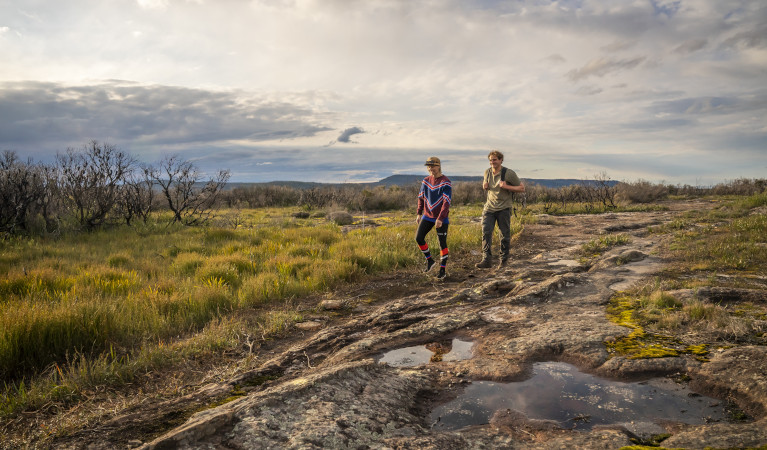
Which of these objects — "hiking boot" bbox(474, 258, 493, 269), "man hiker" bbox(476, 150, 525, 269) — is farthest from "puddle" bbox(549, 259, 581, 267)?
"hiking boot" bbox(474, 258, 493, 269)

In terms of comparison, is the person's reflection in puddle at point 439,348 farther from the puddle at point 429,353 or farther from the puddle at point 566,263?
the puddle at point 566,263

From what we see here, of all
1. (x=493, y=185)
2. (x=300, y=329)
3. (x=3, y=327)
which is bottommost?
(x=300, y=329)

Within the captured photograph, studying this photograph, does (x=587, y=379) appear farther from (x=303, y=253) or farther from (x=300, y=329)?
(x=303, y=253)

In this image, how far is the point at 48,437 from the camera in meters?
2.46

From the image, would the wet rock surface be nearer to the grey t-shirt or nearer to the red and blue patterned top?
the red and blue patterned top

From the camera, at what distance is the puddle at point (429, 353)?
3.72 meters

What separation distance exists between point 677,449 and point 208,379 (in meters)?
3.42

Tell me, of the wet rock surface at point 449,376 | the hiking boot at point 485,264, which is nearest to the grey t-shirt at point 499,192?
the hiking boot at point 485,264

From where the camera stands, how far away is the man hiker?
8.19m

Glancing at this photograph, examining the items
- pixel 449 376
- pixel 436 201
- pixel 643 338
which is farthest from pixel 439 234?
pixel 449 376

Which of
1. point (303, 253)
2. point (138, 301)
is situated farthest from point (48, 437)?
point (303, 253)

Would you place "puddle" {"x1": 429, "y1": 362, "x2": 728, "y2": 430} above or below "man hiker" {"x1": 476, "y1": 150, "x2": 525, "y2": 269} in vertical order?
below

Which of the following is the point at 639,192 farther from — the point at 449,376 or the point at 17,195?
the point at 17,195

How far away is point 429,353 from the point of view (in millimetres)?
3914
